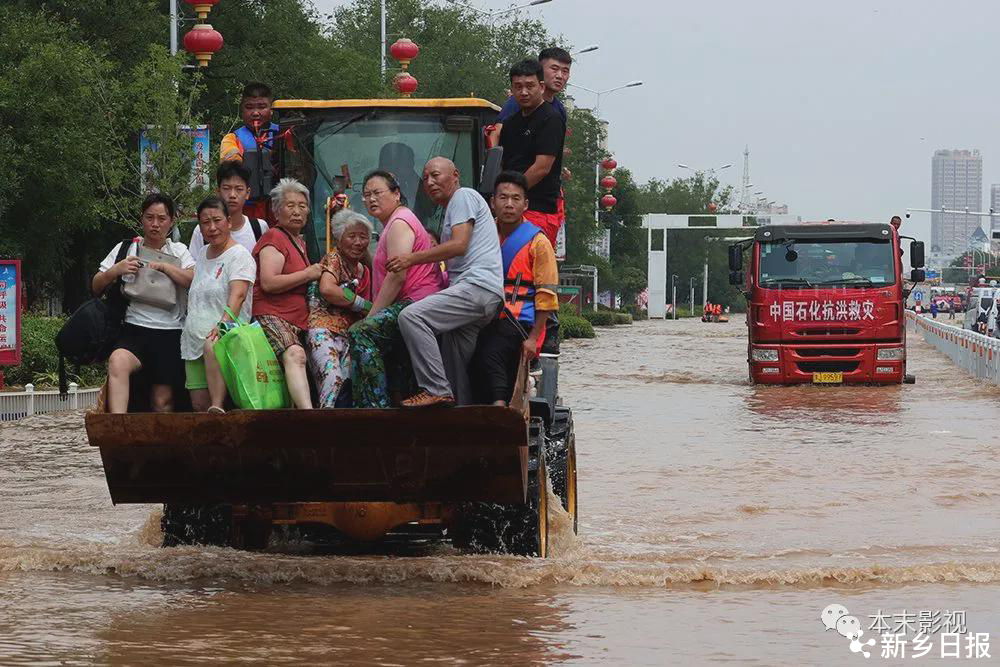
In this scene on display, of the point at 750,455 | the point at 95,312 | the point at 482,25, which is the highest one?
the point at 482,25

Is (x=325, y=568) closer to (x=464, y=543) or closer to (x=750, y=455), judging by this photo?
(x=464, y=543)

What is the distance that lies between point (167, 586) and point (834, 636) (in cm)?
365

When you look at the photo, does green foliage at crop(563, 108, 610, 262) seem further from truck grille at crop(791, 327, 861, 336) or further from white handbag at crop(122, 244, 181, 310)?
white handbag at crop(122, 244, 181, 310)

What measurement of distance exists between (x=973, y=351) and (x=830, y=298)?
7.34m

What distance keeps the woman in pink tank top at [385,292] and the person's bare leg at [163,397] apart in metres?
1.09

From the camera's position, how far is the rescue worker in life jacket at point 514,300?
9398 millimetres

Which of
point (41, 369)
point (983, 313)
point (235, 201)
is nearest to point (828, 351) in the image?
point (41, 369)

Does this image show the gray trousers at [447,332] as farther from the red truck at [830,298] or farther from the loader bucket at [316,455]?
the red truck at [830,298]

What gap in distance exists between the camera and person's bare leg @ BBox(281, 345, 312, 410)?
924 centimetres

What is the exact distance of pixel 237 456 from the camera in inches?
365

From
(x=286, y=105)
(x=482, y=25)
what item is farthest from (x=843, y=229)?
(x=482, y=25)

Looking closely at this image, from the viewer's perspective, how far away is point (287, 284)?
9.46m

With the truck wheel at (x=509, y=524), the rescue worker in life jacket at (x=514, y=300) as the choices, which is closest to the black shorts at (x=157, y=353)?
the rescue worker in life jacket at (x=514, y=300)

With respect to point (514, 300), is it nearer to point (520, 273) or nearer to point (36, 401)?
point (520, 273)
